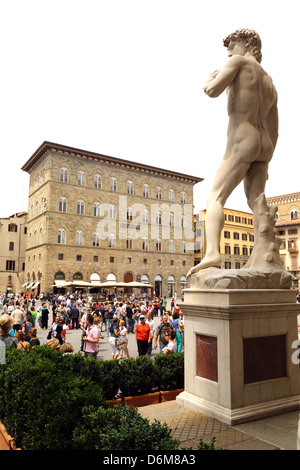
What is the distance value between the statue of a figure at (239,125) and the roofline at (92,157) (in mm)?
42055

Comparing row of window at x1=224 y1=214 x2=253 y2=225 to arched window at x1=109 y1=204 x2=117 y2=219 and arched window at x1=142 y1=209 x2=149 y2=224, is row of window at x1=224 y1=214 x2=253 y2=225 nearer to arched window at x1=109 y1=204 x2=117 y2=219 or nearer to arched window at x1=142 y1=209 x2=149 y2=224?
arched window at x1=142 y1=209 x2=149 y2=224

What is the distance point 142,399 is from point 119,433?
3.11 meters

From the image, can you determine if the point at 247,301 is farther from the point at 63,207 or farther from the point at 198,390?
the point at 63,207

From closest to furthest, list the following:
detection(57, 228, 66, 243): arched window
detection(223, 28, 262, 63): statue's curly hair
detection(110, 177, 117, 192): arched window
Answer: detection(223, 28, 262, 63): statue's curly hair → detection(57, 228, 66, 243): arched window → detection(110, 177, 117, 192): arched window

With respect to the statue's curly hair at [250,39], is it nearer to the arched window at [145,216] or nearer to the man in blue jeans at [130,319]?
the man in blue jeans at [130,319]

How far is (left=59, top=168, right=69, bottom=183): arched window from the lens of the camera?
44.8 m

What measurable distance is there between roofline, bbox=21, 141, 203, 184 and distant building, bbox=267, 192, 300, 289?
18326mm

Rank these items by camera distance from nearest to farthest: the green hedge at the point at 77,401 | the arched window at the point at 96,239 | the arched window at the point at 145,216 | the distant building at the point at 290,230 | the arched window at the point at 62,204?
the green hedge at the point at 77,401, the arched window at the point at 62,204, the arched window at the point at 96,239, the arched window at the point at 145,216, the distant building at the point at 290,230

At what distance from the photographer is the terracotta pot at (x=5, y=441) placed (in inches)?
151

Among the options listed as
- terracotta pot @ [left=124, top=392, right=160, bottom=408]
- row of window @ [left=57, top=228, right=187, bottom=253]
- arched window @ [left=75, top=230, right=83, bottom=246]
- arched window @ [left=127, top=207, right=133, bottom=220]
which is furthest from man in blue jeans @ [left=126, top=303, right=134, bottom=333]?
arched window @ [left=127, top=207, right=133, bottom=220]

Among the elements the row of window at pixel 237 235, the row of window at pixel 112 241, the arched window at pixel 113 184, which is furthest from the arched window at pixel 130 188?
the row of window at pixel 237 235

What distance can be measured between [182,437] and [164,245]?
49.6 m

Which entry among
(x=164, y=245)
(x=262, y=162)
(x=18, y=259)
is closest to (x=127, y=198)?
(x=164, y=245)

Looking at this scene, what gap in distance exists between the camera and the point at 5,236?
54500 mm
